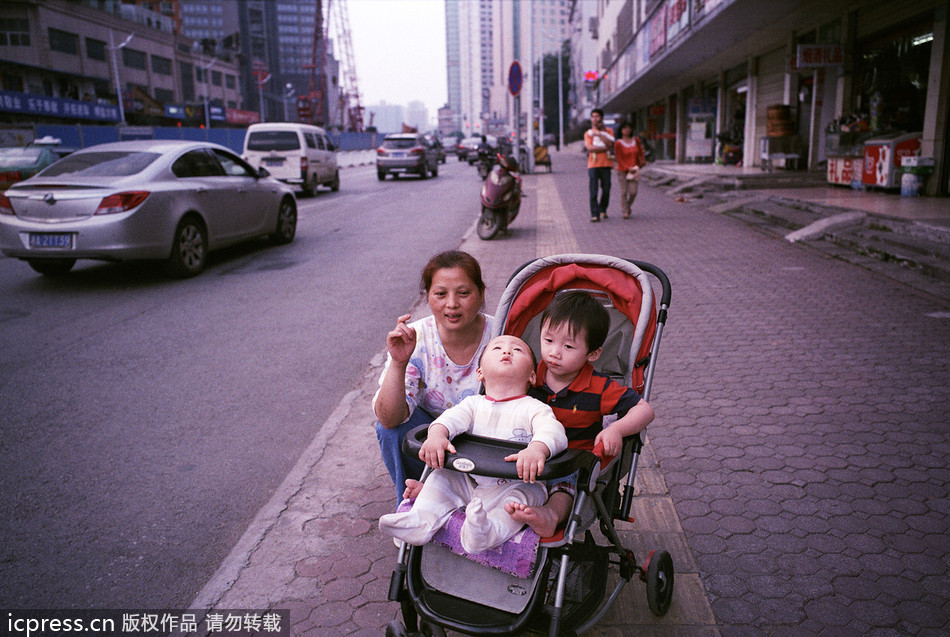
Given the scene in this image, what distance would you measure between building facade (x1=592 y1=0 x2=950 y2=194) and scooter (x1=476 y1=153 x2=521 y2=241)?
7133mm

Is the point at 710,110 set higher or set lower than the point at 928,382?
higher

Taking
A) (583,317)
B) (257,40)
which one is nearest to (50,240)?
(583,317)

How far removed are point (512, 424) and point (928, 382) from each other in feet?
11.7

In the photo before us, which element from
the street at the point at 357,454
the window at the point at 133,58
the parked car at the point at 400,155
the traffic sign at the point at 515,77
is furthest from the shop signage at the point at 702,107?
the window at the point at 133,58

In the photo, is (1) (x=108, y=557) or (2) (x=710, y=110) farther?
(2) (x=710, y=110)

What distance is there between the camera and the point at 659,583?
2332mm

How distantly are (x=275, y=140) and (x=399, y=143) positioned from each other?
28.2 feet

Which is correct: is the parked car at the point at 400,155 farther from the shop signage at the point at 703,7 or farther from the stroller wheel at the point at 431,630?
the stroller wheel at the point at 431,630

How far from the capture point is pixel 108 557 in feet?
9.35

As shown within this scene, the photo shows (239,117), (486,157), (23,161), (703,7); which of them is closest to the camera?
(486,157)

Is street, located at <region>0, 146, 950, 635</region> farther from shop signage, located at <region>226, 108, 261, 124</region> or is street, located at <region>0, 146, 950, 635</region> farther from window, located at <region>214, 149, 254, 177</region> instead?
shop signage, located at <region>226, 108, 261, 124</region>

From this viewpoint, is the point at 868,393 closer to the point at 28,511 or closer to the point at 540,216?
the point at 28,511

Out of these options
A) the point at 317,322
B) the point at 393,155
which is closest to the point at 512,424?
the point at 317,322

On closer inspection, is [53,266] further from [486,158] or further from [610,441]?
[610,441]
